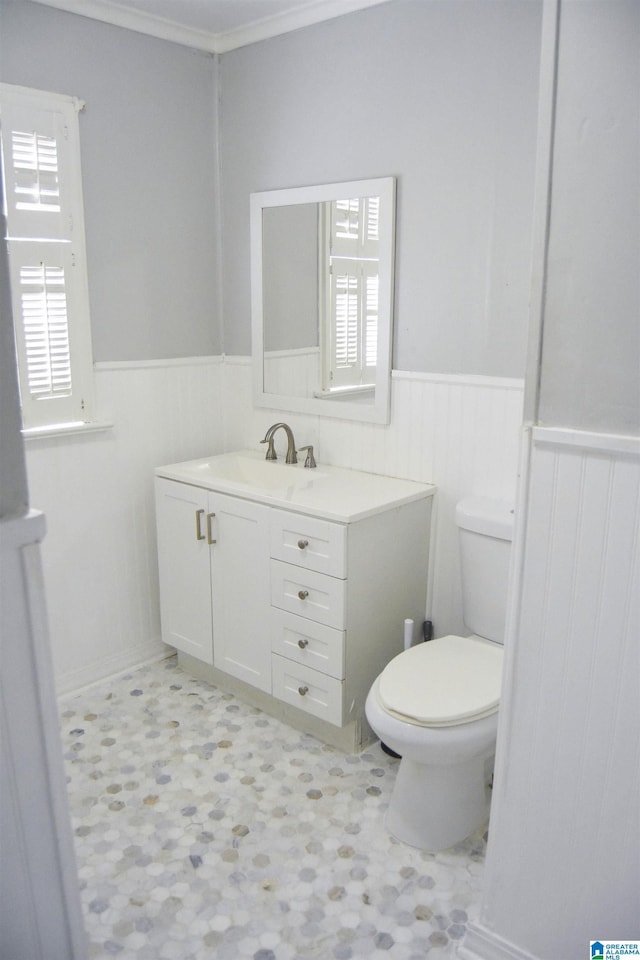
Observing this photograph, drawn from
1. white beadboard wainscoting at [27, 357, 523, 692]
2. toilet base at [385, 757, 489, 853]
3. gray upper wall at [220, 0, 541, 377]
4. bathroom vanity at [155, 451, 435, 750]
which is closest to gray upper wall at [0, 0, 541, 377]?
gray upper wall at [220, 0, 541, 377]

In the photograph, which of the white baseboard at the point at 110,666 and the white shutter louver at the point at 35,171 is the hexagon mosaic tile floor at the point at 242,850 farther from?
the white shutter louver at the point at 35,171

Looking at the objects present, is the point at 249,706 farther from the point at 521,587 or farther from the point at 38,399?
the point at 521,587

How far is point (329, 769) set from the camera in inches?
96.3

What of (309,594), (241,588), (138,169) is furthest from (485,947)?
(138,169)

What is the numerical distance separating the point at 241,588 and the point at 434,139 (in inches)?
64.6

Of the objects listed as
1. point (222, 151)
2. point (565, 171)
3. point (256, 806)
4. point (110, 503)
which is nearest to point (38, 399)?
point (110, 503)

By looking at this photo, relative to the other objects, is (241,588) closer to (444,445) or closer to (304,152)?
(444,445)

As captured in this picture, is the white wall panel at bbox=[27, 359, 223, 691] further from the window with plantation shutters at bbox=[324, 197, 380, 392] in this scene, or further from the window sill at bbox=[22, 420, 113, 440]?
the window with plantation shutters at bbox=[324, 197, 380, 392]

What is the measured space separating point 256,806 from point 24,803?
132 cm

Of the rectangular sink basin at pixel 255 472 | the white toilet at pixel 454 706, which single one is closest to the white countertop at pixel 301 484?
the rectangular sink basin at pixel 255 472

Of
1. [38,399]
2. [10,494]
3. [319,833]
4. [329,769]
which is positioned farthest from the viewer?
[38,399]

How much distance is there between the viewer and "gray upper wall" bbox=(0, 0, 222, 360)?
253 centimetres

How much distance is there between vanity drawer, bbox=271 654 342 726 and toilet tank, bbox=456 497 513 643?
1.64ft

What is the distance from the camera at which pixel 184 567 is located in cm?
288
